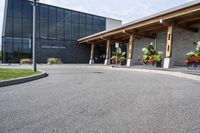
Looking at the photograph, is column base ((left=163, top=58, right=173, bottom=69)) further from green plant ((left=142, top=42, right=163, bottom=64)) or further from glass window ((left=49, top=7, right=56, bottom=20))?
glass window ((left=49, top=7, right=56, bottom=20))

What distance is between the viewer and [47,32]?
44.2m

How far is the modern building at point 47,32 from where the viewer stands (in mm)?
41500

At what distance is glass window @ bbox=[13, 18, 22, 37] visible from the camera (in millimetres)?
41750

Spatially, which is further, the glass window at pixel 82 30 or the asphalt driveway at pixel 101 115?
the glass window at pixel 82 30

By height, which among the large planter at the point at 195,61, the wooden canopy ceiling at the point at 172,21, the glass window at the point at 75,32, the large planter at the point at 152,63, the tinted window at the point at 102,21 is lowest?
the large planter at the point at 152,63

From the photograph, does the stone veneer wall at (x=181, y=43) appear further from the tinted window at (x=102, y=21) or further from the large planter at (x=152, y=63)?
the tinted window at (x=102, y=21)

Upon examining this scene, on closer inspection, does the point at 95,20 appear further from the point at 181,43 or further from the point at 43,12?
the point at 181,43

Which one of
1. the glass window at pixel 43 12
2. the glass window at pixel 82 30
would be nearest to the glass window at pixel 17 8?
the glass window at pixel 43 12

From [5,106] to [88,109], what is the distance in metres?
2.19

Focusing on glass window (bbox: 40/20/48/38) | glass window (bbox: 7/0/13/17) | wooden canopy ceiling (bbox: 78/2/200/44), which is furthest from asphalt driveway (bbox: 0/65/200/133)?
glass window (bbox: 7/0/13/17)

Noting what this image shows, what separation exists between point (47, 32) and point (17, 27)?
5.60 meters

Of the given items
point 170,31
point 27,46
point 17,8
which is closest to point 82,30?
point 27,46

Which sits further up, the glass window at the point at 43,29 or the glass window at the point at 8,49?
the glass window at the point at 43,29

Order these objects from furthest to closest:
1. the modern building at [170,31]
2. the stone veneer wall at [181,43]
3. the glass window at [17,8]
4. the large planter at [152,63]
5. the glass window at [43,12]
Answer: the glass window at [43,12] < the glass window at [17,8] < the stone veneer wall at [181,43] < the large planter at [152,63] < the modern building at [170,31]
